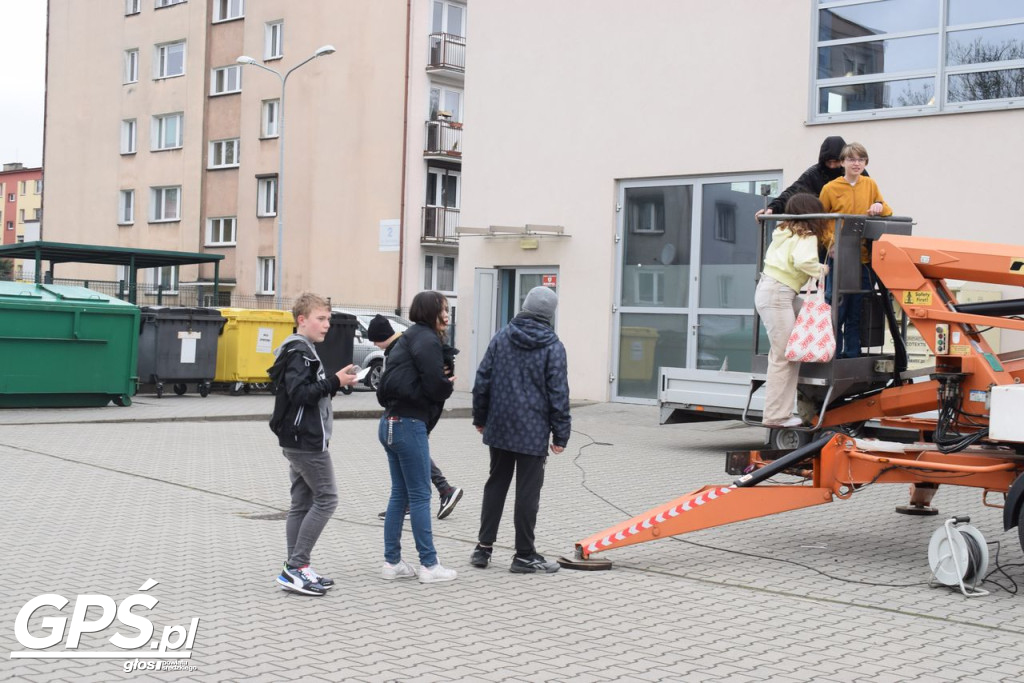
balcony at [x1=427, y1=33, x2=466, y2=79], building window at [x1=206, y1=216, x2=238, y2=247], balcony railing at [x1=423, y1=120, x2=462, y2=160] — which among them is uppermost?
balcony at [x1=427, y1=33, x2=466, y2=79]

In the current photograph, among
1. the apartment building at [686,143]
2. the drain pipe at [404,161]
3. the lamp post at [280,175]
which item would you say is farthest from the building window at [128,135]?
the apartment building at [686,143]

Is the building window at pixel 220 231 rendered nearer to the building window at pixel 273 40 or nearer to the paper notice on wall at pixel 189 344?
the building window at pixel 273 40

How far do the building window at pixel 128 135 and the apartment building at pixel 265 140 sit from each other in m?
0.06

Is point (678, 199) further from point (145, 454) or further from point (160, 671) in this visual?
point (160, 671)

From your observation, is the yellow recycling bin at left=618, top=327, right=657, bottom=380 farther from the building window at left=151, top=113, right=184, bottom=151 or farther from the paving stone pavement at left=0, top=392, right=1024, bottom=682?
the building window at left=151, top=113, right=184, bottom=151

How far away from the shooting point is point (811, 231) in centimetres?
820

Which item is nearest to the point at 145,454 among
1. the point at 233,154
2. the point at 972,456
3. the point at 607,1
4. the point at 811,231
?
the point at 811,231

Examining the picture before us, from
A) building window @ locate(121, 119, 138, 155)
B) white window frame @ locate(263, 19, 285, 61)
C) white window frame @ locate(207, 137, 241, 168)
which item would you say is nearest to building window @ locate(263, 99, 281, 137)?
white window frame @ locate(263, 19, 285, 61)

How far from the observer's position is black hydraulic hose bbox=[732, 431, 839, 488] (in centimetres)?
766

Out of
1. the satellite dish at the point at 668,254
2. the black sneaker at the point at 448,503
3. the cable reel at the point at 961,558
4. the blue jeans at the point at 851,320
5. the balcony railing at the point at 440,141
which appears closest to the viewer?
the cable reel at the point at 961,558

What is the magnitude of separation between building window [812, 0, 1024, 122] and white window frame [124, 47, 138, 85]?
1289 inches

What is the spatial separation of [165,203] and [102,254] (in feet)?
63.0

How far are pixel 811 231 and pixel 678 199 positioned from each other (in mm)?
11638
